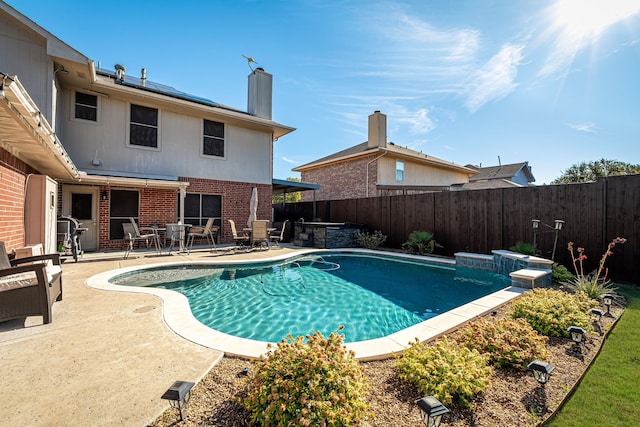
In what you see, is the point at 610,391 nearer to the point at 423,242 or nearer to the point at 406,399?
the point at 406,399

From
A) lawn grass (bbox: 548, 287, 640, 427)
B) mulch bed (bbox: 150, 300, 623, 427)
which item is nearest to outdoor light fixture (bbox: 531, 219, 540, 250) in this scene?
lawn grass (bbox: 548, 287, 640, 427)

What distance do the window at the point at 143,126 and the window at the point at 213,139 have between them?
6.13 feet

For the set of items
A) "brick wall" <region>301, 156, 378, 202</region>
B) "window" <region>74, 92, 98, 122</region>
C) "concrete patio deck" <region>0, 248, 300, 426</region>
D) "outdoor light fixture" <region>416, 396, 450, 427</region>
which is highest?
"window" <region>74, 92, 98, 122</region>

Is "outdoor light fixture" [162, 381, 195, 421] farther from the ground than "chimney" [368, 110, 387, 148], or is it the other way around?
"chimney" [368, 110, 387, 148]

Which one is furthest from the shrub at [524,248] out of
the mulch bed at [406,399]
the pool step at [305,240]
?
the pool step at [305,240]

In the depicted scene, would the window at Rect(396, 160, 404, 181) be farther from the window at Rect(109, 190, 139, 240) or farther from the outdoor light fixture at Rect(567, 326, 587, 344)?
the outdoor light fixture at Rect(567, 326, 587, 344)

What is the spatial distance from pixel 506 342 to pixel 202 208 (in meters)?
11.9

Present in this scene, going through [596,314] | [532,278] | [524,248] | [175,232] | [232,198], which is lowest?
[596,314]

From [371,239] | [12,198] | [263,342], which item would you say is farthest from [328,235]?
[12,198]

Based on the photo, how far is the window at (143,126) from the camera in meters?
10.7

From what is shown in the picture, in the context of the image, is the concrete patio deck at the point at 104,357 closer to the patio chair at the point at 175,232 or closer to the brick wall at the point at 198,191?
the patio chair at the point at 175,232

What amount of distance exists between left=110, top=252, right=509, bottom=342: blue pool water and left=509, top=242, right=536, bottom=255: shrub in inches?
46.5

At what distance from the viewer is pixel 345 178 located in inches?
734

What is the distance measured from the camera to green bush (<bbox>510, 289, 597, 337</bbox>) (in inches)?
140
